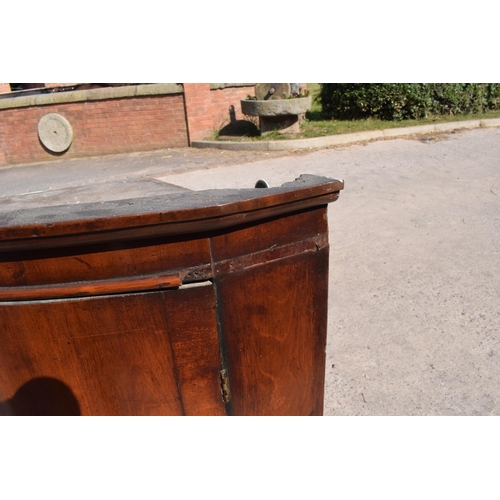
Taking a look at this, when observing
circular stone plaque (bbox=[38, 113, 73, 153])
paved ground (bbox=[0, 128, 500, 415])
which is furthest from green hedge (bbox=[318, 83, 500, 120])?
circular stone plaque (bbox=[38, 113, 73, 153])

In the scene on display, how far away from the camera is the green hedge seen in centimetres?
951

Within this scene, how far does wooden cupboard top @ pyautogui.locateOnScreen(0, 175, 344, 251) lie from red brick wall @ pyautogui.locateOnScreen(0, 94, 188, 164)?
877 centimetres

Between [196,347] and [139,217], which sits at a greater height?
[139,217]

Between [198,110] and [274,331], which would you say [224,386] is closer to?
[274,331]

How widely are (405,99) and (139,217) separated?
9.34 metres

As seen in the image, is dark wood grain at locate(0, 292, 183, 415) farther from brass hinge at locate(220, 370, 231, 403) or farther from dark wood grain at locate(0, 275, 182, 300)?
brass hinge at locate(220, 370, 231, 403)

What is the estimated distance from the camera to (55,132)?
392 inches

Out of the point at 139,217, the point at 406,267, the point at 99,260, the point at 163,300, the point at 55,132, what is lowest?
the point at 406,267

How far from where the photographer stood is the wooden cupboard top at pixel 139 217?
46.6 inches

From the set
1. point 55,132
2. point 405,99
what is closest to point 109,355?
point 405,99

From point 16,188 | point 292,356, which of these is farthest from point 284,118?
point 292,356

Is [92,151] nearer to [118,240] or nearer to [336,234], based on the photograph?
[336,234]

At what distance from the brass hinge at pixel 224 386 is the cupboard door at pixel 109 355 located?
16 mm

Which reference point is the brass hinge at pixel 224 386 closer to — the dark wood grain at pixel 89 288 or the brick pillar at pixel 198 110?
the dark wood grain at pixel 89 288
